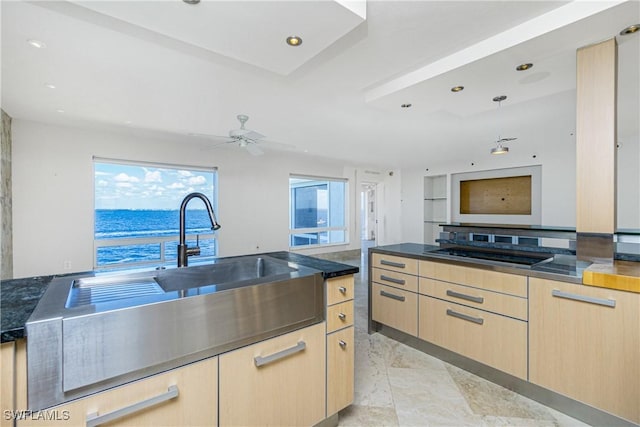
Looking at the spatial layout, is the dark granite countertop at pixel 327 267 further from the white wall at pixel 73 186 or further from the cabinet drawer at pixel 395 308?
the white wall at pixel 73 186

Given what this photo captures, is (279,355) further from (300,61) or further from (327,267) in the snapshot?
(300,61)

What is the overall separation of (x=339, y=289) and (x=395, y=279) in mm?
1252

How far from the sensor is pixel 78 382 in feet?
2.96

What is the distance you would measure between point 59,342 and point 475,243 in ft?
9.83

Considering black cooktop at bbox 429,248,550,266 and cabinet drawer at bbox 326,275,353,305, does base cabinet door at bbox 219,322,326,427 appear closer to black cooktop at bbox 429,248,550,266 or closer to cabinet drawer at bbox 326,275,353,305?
cabinet drawer at bbox 326,275,353,305

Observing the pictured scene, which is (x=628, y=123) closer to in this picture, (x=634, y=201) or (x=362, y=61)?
(x=634, y=201)

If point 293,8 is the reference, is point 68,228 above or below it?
below

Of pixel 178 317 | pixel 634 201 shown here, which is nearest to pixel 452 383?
pixel 178 317

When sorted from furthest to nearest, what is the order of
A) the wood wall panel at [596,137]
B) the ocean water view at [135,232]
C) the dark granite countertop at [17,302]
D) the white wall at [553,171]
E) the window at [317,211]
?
the window at [317,211]
the white wall at [553,171]
the ocean water view at [135,232]
the wood wall panel at [596,137]
the dark granite countertop at [17,302]

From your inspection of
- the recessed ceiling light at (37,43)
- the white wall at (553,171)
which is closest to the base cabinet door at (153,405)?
the recessed ceiling light at (37,43)

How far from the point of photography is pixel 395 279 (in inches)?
107

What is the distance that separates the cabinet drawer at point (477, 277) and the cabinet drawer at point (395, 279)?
0.13 metres

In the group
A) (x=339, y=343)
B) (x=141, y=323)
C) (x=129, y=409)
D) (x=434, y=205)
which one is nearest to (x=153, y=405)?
(x=129, y=409)

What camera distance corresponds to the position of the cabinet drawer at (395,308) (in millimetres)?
2578
